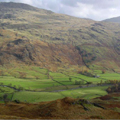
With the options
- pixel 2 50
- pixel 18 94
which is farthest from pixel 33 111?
pixel 2 50

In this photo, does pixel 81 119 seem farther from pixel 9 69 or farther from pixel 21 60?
pixel 21 60

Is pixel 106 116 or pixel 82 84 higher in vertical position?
pixel 106 116

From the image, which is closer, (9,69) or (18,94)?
(18,94)

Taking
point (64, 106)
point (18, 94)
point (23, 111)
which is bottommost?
point (18, 94)

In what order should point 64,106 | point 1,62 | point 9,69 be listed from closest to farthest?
point 64,106, point 9,69, point 1,62

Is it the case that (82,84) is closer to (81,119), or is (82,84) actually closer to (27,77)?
(27,77)

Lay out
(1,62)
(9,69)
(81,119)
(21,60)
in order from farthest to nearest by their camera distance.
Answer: (21,60) → (1,62) → (9,69) → (81,119)

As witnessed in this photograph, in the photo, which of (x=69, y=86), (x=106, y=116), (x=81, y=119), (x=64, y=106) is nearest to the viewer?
(x=81, y=119)

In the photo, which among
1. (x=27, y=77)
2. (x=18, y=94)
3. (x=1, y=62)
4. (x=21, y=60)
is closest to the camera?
(x=18, y=94)

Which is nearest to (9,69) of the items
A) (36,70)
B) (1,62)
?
(1,62)
